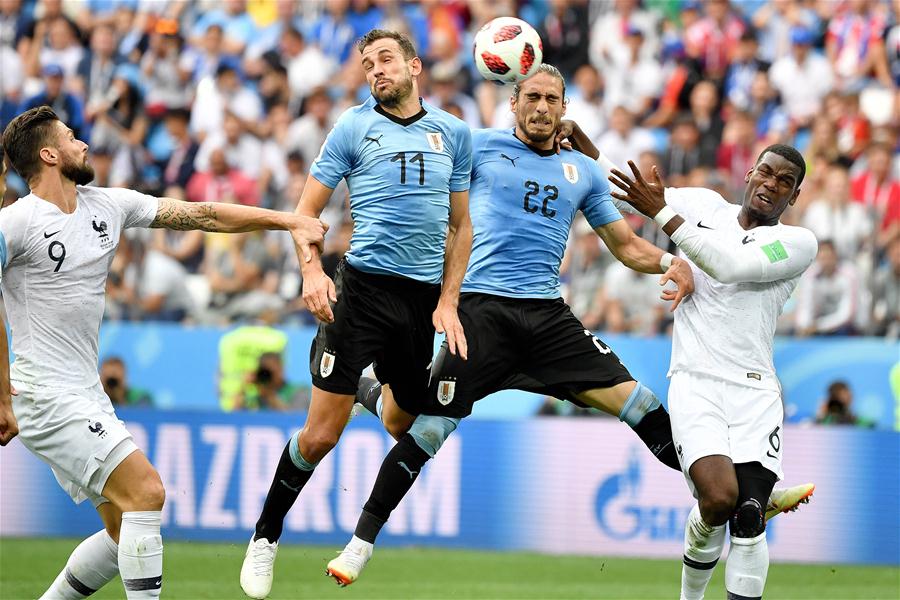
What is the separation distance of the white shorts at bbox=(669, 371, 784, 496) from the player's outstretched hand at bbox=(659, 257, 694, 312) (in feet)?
1.66

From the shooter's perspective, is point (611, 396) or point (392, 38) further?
point (611, 396)

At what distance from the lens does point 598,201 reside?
9.03m

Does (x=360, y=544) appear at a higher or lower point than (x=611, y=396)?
lower

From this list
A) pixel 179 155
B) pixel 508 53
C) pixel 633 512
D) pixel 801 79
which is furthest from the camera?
pixel 179 155

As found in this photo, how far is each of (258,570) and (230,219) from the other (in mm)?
2128

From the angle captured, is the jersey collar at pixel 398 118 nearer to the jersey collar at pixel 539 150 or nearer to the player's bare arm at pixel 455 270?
the player's bare arm at pixel 455 270

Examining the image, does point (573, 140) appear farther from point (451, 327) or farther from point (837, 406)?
point (837, 406)

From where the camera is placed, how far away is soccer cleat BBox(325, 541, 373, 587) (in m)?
7.78

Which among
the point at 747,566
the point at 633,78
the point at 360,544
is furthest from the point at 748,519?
the point at 633,78

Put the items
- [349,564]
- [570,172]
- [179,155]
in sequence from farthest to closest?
[179,155], [570,172], [349,564]

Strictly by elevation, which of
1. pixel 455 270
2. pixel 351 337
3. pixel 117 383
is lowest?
pixel 117 383

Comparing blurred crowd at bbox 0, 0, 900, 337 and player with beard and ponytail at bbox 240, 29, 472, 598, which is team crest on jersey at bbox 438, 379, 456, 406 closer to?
player with beard and ponytail at bbox 240, 29, 472, 598

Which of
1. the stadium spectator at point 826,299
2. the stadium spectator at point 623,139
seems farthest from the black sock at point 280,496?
the stadium spectator at point 623,139

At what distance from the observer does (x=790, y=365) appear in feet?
43.6
